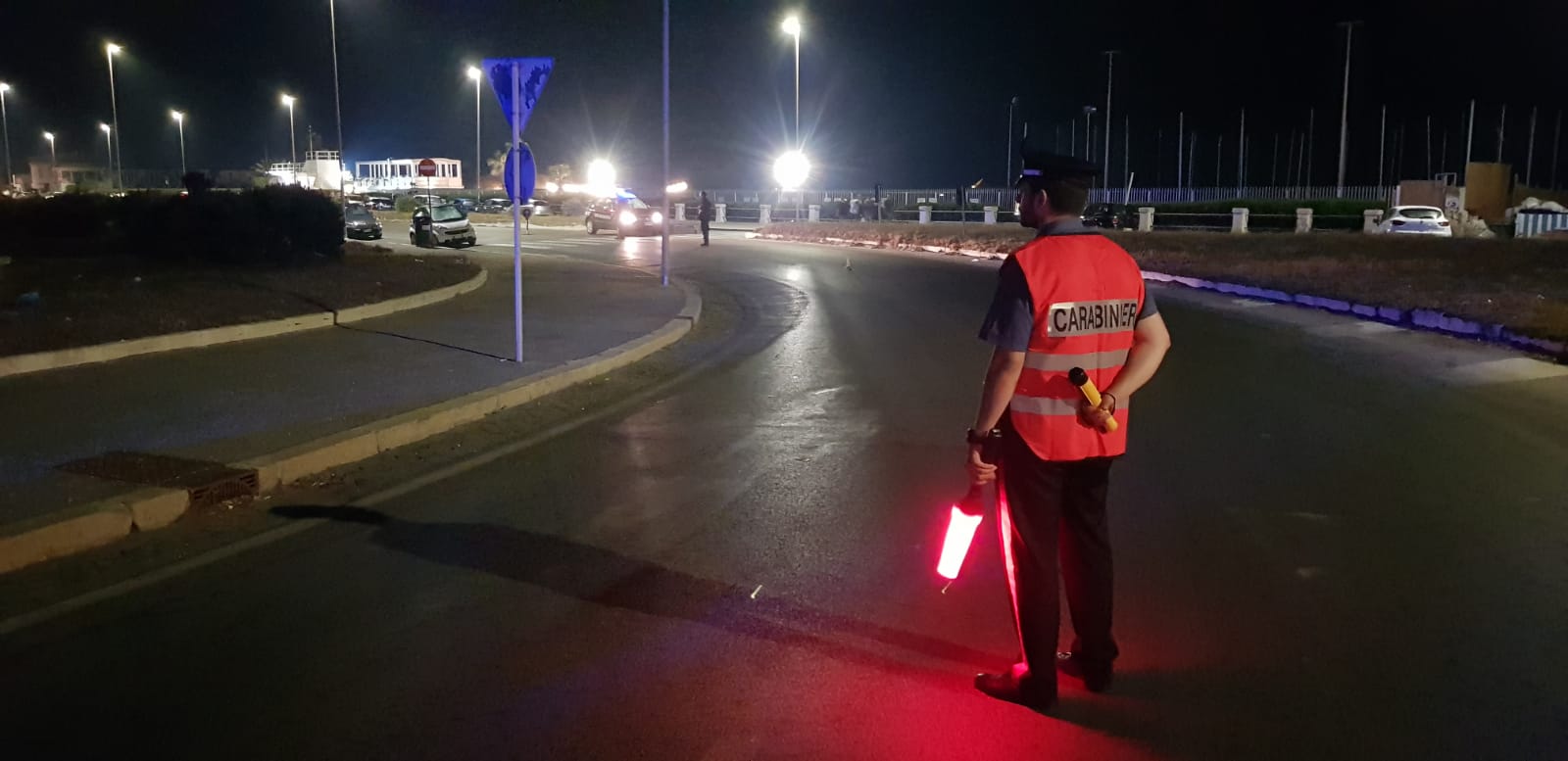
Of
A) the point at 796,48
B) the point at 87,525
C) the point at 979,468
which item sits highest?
the point at 796,48

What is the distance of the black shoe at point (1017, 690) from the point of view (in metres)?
4.42

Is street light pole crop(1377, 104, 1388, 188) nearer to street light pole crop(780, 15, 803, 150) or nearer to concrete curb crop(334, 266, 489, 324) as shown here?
street light pole crop(780, 15, 803, 150)

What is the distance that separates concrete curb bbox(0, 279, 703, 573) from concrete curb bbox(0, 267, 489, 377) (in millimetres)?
4350

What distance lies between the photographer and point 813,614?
18.0 feet

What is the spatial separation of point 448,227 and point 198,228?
1809 cm

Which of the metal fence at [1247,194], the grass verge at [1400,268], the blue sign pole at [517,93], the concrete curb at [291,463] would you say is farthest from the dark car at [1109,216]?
the concrete curb at [291,463]

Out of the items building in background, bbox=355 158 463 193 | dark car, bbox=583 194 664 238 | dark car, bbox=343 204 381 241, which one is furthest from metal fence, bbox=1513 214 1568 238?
building in background, bbox=355 158 463 193

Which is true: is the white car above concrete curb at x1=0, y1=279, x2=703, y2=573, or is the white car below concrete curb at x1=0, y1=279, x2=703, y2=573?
above

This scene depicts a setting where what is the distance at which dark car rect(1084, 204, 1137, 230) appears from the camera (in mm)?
47594

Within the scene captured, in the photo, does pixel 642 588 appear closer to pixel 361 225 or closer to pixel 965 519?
pixel 965 519

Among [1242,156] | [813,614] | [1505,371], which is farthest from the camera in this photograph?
[1242,156]

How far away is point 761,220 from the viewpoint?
62.1 meters

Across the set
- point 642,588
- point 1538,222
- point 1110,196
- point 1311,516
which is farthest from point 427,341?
point 1110,196

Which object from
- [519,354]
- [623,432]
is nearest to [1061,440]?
[623,432]
